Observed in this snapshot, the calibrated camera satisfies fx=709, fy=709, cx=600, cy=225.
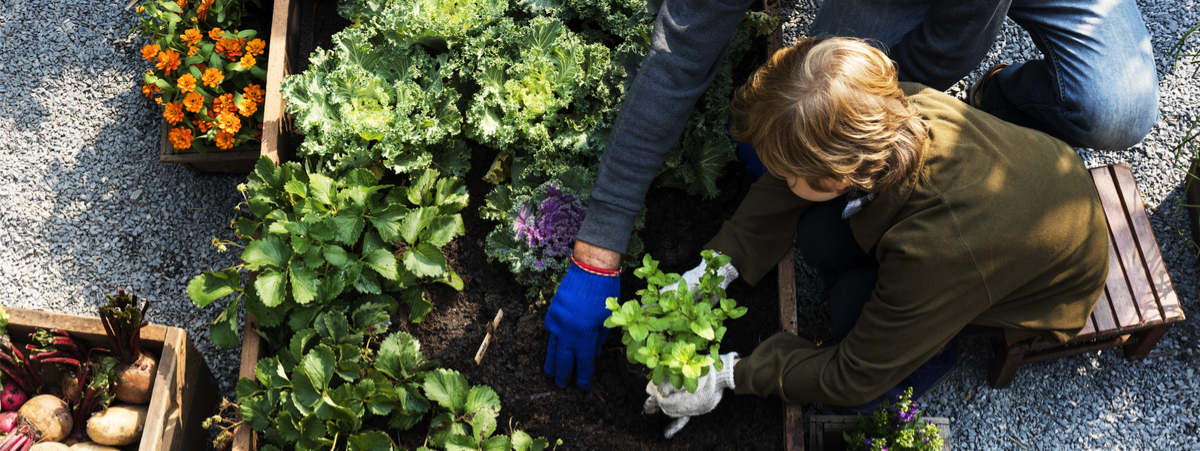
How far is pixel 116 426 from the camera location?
202cm

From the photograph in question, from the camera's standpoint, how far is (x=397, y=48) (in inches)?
90.0

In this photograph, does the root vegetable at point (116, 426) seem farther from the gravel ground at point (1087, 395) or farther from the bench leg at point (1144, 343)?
the bench leg at point (1144, 343)

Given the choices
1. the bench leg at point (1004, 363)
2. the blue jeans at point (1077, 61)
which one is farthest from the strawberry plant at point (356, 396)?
the blue jeans at point (1077, 61)

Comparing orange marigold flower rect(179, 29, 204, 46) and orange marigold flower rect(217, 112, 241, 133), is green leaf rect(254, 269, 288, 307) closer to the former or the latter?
orange marigold flower rect(217, 112, 241, 133)

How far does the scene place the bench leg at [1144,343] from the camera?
7.44ft

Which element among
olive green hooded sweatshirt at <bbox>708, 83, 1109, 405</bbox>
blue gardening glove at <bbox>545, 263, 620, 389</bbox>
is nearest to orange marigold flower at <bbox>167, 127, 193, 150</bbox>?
blue gardening glove at <bbox>545, 263, 620, 389</bbox>

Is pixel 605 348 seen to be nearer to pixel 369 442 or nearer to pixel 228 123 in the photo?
pixel 369 442

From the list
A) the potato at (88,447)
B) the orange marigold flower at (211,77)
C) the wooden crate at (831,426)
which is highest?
the orange marigold flower at (211,77)

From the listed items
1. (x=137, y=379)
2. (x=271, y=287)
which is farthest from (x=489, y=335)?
(x=137, y=379)

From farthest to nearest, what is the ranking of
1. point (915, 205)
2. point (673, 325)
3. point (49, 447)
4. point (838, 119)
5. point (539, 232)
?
point (539, 232) → point (49, 447) → point (673, 325) → point (915, 205) → point (838, 119)

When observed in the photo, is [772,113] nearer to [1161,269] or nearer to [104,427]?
[1161,269]

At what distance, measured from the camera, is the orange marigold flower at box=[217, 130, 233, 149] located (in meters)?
2.41

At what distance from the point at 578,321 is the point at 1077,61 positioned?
1.66m

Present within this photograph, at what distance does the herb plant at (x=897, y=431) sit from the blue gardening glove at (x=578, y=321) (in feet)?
2.56
